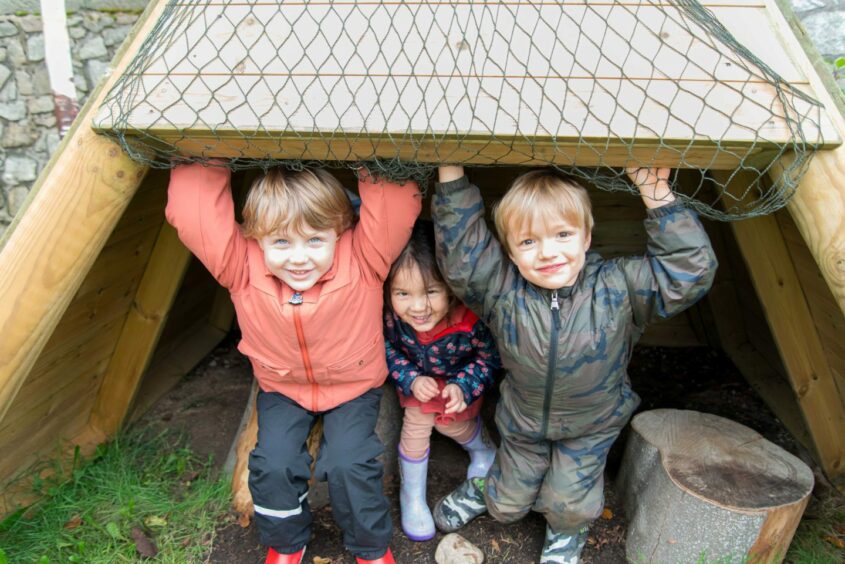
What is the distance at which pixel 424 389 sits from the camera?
270 centimetres

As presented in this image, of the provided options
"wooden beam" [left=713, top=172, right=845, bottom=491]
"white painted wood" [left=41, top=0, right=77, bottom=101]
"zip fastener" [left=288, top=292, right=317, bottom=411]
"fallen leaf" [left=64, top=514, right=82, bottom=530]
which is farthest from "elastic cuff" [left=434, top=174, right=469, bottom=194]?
"white painted wood" [left=41, top=0, right=77, bottom=101]

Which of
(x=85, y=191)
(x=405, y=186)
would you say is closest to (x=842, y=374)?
(x=405, y=186)

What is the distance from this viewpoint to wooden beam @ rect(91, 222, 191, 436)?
3.01m

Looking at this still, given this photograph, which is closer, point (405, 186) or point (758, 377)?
point (405, 186)

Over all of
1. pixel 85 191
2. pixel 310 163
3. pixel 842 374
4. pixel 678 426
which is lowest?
pixel 678 426

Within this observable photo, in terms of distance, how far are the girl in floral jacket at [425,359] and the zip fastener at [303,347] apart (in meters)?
0.39

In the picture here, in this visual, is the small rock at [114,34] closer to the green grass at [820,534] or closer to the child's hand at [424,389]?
the child's hand at [424,389]

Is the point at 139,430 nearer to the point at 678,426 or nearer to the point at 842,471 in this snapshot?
the point at 678,426

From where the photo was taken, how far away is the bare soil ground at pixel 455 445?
8.92ft

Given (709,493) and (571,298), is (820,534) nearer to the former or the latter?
(709,493)

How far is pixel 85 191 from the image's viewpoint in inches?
84.9

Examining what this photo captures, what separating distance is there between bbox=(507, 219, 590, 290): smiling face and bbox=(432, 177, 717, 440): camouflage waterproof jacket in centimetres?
8

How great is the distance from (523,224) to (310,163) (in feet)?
2.48

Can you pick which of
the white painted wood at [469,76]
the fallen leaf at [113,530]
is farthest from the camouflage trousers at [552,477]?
the fallen leaf at [113,530]
